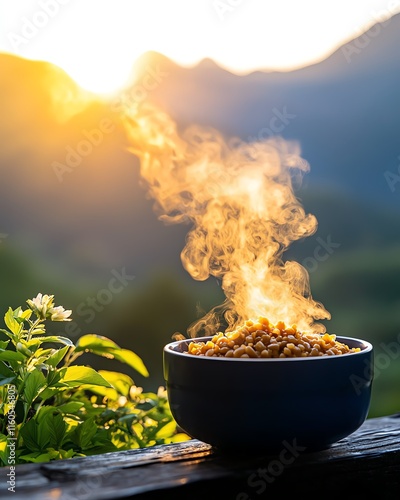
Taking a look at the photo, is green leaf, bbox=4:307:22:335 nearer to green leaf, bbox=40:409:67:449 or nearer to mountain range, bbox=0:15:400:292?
green leaf, bbox=40:409:67:449

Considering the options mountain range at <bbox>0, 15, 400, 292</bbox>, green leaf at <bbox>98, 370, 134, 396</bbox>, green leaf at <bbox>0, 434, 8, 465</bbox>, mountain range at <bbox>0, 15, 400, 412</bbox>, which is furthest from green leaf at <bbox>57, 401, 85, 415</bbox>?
mountain range at <bbox>0, 15, 400, 292</bbox>

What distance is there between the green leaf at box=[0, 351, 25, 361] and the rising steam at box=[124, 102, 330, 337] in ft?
1.02

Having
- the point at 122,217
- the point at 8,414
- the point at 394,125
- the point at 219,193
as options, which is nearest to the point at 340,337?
the point at 219,193

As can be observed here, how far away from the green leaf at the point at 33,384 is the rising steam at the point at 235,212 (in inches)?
11.4

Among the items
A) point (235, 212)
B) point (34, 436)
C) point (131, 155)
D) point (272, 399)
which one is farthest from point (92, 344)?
point (131, 155)

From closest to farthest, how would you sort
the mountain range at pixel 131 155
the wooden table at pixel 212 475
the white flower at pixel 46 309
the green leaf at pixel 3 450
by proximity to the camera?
the wooden table at pixel 212 475
the green leaf at pixel 3 450
the white flower at pixel 46 309
the mountain range at pixel 131 155

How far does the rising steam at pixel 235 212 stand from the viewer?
3.56 ft

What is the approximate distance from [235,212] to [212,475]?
576 millimetres

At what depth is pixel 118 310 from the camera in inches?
84.1

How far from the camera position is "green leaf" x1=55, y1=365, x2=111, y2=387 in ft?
3.09

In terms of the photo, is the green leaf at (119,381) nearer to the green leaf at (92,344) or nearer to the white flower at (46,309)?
the green leaf at (92,344)

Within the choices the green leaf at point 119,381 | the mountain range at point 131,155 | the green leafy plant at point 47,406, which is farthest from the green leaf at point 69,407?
the mountain range at point 131,155

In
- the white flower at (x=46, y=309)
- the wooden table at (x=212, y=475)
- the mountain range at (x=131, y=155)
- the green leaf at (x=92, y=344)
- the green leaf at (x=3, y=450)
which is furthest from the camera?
the mountain range at (x=131, y=155)

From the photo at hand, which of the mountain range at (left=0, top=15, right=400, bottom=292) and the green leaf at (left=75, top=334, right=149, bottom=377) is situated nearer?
the green leaf at (left=75, top=334, right=149, bottom=377)
